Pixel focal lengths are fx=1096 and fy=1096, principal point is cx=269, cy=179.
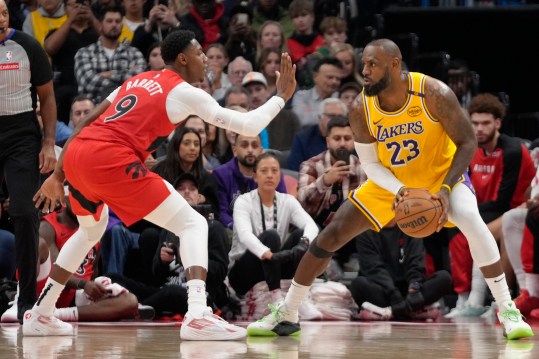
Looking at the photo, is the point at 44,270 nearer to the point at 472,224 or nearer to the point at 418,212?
the point at 418,212

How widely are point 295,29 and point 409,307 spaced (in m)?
4.70

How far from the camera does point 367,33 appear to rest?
1282 centimetres

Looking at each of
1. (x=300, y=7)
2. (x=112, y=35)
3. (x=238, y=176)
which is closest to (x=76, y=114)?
(x=112, y=35)

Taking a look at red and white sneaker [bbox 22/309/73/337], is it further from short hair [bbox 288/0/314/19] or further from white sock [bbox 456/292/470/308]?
short hair [bbox 288/0/314/19]

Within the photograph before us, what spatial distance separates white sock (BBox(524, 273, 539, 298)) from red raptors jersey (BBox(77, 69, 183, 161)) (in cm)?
386

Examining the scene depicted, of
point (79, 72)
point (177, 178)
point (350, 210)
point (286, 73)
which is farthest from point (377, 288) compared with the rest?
point (79, 72)

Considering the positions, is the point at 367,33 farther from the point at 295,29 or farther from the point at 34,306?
the point at 34,306

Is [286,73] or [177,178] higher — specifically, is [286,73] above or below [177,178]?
above

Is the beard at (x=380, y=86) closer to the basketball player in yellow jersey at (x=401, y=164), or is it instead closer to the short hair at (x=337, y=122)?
the basketball player in yellow jersey at (x=401, y=164)

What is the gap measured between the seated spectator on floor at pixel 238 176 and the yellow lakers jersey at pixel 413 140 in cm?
301

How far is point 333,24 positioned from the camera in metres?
12.4

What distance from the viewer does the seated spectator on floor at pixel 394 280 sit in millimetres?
8734

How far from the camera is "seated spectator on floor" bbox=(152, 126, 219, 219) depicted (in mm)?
9008

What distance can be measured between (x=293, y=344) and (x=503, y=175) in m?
4.21
